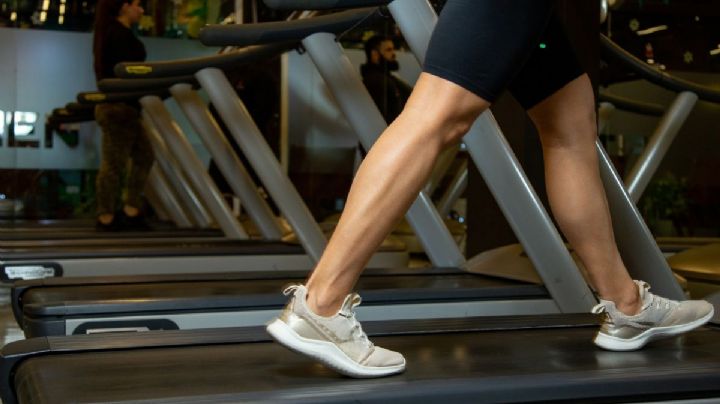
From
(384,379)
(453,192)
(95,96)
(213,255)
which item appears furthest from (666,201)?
(384,379)

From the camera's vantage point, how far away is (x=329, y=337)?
156 centimetres

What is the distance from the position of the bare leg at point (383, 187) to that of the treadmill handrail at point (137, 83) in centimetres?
398

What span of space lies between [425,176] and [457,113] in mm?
120

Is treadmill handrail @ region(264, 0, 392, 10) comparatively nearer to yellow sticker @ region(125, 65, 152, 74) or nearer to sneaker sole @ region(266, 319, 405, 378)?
sneaker sole @ region(266, 319, 405, 378)

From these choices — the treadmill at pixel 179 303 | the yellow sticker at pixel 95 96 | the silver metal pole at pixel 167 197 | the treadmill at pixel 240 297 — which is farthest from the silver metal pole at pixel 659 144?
the silver metal pole at pixel 167 197

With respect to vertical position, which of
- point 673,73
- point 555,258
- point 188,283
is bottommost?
point 188,283

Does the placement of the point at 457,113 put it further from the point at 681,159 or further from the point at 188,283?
the point at 681,159

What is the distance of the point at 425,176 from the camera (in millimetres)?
1606

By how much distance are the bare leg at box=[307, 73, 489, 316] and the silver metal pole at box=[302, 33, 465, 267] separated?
2.27 meters

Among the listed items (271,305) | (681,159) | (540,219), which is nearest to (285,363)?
(271,305)

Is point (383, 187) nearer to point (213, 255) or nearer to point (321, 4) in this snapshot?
point (321, 4)

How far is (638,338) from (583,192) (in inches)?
12.2

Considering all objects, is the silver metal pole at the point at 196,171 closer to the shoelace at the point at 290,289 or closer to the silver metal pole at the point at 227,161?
the silver metal pole at the point at 227,161

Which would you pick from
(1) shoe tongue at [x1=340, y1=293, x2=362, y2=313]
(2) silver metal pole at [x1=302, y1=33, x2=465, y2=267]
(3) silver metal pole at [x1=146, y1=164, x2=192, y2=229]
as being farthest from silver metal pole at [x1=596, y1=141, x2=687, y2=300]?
(3) silver metal pole at [x1=146, y1=164, x2=192, y2=229]
